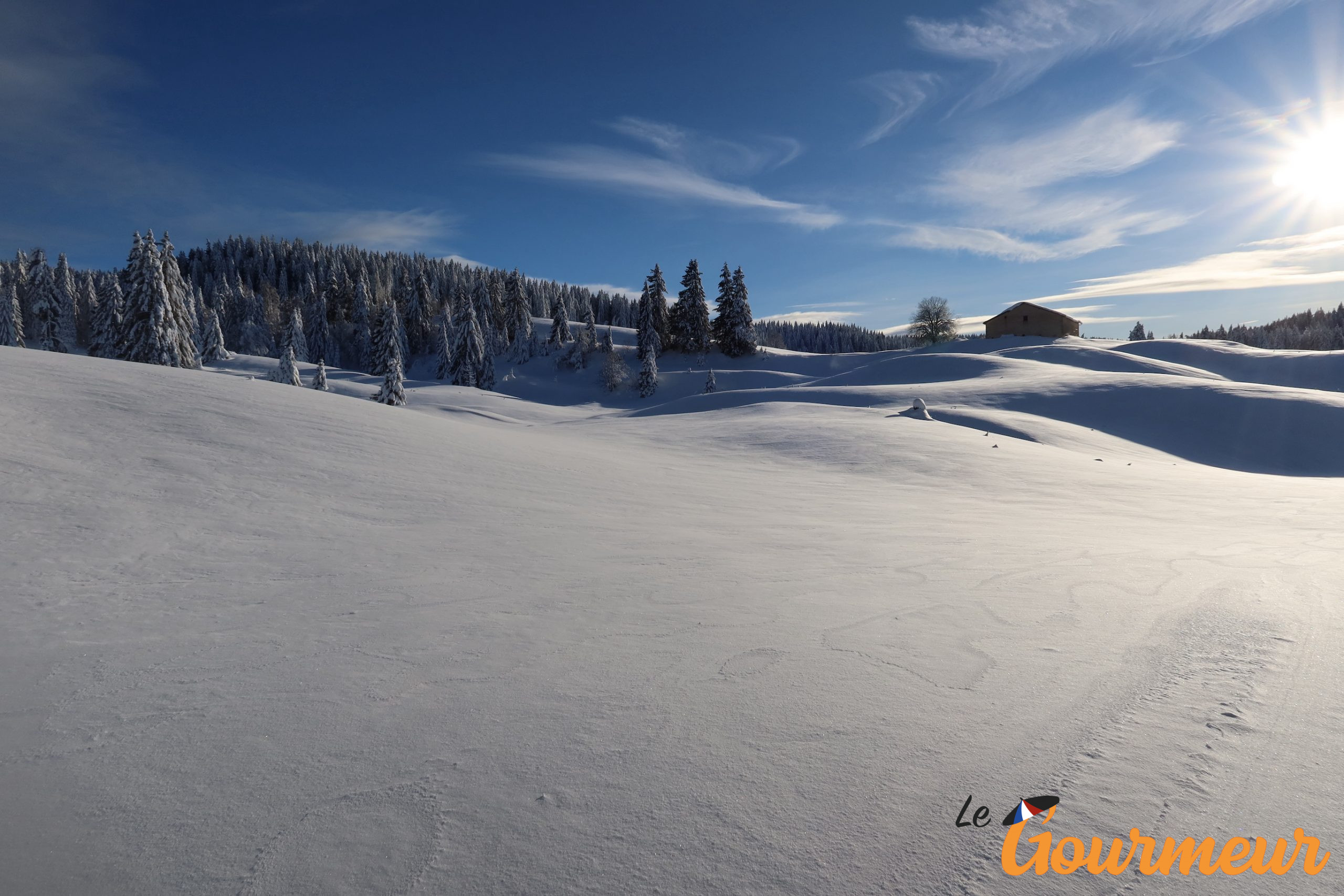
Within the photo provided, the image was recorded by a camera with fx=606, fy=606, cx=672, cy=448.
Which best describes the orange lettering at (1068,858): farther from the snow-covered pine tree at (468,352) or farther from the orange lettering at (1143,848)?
the snow-covered pine tree at (468,352)

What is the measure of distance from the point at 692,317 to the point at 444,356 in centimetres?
3047

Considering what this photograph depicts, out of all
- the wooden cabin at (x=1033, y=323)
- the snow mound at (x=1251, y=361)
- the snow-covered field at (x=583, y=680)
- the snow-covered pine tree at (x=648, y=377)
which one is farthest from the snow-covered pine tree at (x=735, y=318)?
the snow-covered field at (x=583, y=680)

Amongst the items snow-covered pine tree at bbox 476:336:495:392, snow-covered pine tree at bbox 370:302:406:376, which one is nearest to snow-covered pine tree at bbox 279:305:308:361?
snow-covered pine tree at bbox 370:302:406:376

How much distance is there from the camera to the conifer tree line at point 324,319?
39594 millimetres

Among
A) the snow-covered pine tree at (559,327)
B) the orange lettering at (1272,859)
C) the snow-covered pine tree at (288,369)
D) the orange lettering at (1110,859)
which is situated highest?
the snow-covered pine tree at (559,327)

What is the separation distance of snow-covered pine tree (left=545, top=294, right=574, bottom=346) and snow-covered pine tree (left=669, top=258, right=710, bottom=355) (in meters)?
15.4

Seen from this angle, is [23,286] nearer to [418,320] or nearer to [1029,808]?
[418,320]

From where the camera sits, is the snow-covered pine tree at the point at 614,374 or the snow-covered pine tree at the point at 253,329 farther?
the snow-covered pine tree at the point at 253,329

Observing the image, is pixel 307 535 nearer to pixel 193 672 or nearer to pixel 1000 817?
pixel 193 672

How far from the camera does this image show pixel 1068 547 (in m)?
6.46

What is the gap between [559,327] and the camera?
8144 centimetres

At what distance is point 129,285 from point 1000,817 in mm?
53188

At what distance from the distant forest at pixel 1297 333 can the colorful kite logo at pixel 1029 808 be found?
4265 inches

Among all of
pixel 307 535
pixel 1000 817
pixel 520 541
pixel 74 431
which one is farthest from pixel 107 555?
pixel 1000 817
